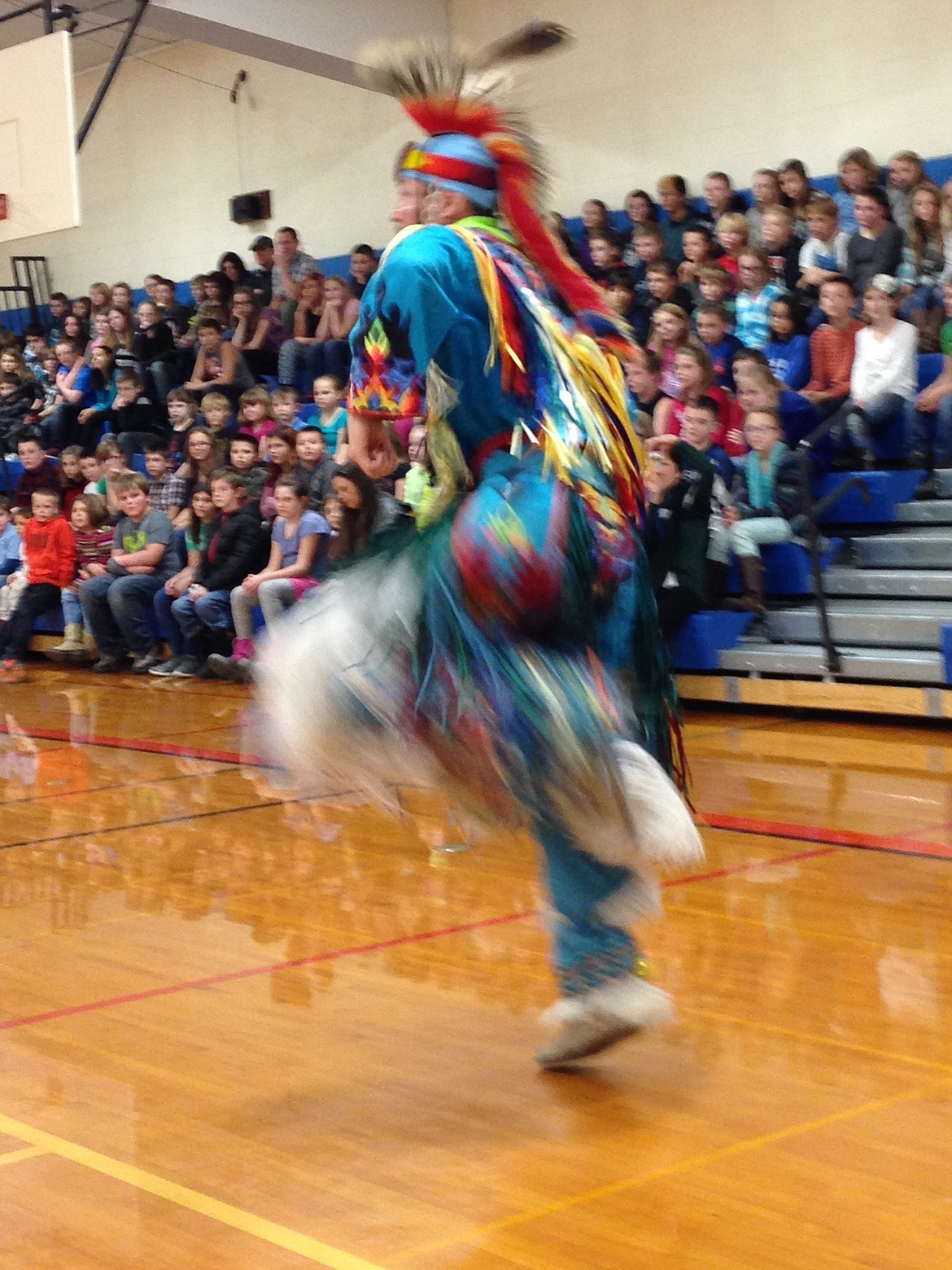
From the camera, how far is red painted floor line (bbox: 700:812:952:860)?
11.8ft

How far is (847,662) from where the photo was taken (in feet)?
18.6

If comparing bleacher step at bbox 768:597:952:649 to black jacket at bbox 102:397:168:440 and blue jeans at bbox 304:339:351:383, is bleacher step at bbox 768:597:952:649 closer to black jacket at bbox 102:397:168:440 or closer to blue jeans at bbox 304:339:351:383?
blue jeans at bbox 304:339:351:383

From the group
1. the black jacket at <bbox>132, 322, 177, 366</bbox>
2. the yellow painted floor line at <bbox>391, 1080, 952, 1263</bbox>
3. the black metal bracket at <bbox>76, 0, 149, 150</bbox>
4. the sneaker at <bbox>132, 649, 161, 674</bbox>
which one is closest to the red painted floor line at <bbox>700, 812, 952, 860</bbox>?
the yellow painted floor line at <bbox>391, 1080, 952, 1263</bbox>

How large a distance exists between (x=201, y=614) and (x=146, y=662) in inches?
27.3

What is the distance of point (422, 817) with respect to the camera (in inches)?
170

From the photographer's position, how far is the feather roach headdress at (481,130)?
7.19 feet

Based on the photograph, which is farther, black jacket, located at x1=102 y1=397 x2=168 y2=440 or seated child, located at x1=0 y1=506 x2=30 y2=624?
black jacket, located at x1=102 y1=397 x2=168 y2=440

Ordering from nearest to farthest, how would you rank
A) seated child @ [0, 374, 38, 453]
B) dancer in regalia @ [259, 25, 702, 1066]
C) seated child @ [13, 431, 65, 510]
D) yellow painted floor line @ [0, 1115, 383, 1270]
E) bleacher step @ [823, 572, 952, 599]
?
yellow painted floor line @ [0, 1115, 383, 1270] < dancer in regalia @ [259, 25, 702, 1066] < bleacher step @ [823, 572, 952, 599] < seated child @ [13, 431, 65, 510] < seated child @ [0, 374, 38, 453]

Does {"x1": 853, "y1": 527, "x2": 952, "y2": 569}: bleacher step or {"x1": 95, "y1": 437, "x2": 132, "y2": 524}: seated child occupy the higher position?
{"x1": 95, "y1": 437, "x2": 132, "y2": 524}: seated child

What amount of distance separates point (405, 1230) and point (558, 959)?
53 cm

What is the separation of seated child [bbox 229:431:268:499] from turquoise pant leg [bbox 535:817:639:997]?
583 centimetres

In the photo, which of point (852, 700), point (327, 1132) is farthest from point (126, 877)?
point (852, 700)

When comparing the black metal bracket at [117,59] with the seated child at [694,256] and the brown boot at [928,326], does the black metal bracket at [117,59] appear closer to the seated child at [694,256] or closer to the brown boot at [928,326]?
the seated child at [694,256]

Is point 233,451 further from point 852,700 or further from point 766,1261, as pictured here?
point 766,1261
